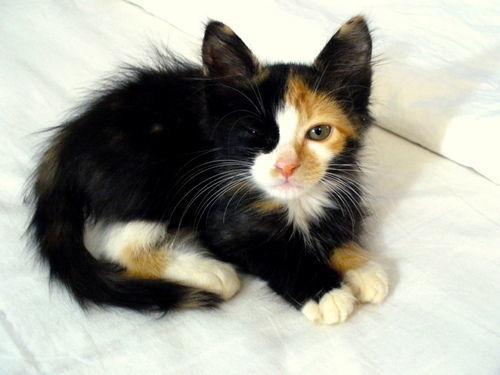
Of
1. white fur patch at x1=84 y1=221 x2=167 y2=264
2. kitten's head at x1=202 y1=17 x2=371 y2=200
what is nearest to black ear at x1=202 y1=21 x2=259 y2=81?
kitten's head at x1=202 y1=17 x2=371 y2=200

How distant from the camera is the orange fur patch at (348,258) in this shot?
123 cm

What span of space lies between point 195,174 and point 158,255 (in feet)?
0.72

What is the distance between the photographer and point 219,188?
4.07 ft

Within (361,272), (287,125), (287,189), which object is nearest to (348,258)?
(361,272)

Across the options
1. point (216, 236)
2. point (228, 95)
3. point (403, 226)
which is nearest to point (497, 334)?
point (403, 226)

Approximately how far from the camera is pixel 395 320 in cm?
111

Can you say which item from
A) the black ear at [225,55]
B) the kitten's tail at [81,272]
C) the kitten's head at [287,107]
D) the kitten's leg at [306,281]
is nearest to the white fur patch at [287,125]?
the kitten's head at [287,107]

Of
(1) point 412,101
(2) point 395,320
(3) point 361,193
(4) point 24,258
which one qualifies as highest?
(1) point 412,101

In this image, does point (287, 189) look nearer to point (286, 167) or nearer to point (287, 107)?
point (286, 167)

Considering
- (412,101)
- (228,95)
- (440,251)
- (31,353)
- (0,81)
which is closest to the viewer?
(31,353)

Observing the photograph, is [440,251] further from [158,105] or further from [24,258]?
[24,258]

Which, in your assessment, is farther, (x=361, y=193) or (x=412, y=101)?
(x=412, y=101)

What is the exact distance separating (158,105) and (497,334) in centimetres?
97

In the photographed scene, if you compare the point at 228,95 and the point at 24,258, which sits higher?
the point at 228,95
